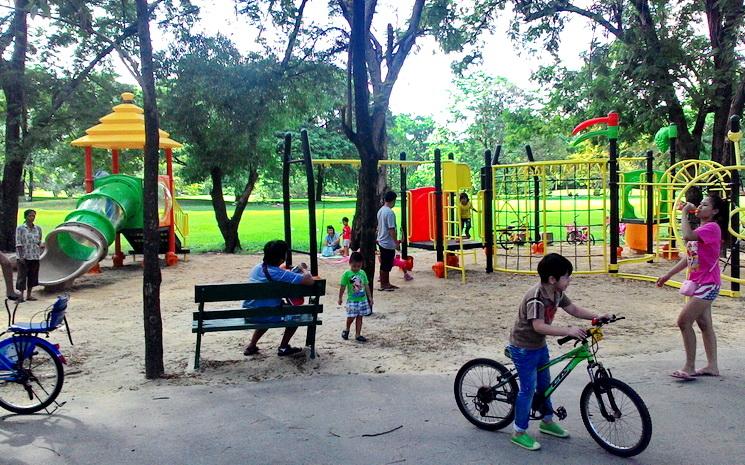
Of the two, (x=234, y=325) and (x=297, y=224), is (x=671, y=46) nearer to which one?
(x=234, y=325)

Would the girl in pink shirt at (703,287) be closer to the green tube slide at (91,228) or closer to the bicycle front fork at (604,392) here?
the bicycle front fork at (604,392)

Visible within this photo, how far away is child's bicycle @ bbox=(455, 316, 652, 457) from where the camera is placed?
4.29 metres

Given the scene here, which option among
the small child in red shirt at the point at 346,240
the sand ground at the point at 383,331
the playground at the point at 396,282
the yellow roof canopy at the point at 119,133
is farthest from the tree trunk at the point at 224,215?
the sand ground at the point at 383,331

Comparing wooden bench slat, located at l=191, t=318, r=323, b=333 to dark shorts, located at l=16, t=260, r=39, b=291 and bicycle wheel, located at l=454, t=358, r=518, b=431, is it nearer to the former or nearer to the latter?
bicycle wheel, located at l=454, t=358, r=518, b=431

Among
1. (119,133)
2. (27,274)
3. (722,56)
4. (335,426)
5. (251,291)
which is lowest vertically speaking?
(335,426)

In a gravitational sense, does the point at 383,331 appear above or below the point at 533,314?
below

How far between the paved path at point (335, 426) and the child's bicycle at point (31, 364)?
191mm

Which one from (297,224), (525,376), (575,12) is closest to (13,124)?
(575,12)

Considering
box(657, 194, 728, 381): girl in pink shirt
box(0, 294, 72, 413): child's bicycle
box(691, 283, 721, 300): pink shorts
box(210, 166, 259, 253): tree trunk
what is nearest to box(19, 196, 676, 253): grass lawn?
box(210, 166, 259, 253): tree trunk

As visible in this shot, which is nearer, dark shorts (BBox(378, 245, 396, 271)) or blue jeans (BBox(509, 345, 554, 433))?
blue jeans (BBox(509, 345, 554, 433))

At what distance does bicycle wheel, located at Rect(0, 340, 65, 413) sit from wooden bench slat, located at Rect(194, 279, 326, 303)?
57.1 inches

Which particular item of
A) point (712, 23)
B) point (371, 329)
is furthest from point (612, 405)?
point (712, 23)

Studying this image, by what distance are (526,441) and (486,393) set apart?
18.6 inches

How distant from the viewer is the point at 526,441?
177 inches
